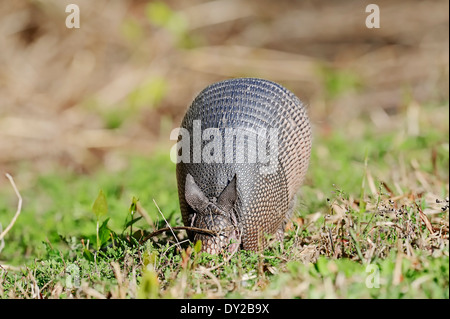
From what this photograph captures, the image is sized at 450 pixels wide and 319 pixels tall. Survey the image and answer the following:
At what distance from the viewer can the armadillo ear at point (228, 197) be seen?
3.69 metres

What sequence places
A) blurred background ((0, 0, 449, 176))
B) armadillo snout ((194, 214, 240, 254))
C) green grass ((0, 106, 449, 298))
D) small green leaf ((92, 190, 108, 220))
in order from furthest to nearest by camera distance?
blurred background ((0, 0, 449, 176)) → small green leaf ((92, 190, 108, 220)) → armadillo snout ((194, 214, 240, 254)) → green grass ((0, 106, 449, 298))

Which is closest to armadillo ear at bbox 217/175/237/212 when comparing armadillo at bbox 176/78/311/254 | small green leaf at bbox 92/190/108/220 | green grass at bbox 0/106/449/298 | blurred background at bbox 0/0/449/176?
armadillo at bbox 176/78/311/254

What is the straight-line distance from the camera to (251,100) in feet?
13.8

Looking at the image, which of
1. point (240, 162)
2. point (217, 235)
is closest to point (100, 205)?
point (217, 235)

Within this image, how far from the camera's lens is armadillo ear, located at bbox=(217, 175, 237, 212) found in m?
3.69

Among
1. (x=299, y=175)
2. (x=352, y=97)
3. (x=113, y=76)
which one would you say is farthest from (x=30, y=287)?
(x=352, y=97)

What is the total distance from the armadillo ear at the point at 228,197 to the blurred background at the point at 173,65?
453 centimetres

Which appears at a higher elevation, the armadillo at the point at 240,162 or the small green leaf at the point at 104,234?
the armadillo at the point at 240,162

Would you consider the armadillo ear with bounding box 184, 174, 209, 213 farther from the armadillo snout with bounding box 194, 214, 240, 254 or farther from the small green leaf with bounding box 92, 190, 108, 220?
the small green leaf with bounding box 92, 190, 108, 220

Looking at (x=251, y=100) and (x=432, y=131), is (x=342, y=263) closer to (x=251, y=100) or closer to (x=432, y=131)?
(x=251, y=100)

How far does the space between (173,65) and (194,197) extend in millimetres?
7062

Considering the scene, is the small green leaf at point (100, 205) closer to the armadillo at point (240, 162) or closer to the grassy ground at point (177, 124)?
the grassy ground at point (177, 124)

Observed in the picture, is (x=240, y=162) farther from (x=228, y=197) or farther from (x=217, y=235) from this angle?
(x=217, y=235)

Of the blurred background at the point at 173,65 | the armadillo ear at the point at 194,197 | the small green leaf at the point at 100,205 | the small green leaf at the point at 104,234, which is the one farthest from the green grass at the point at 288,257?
the blurred background at the point at 173,65
